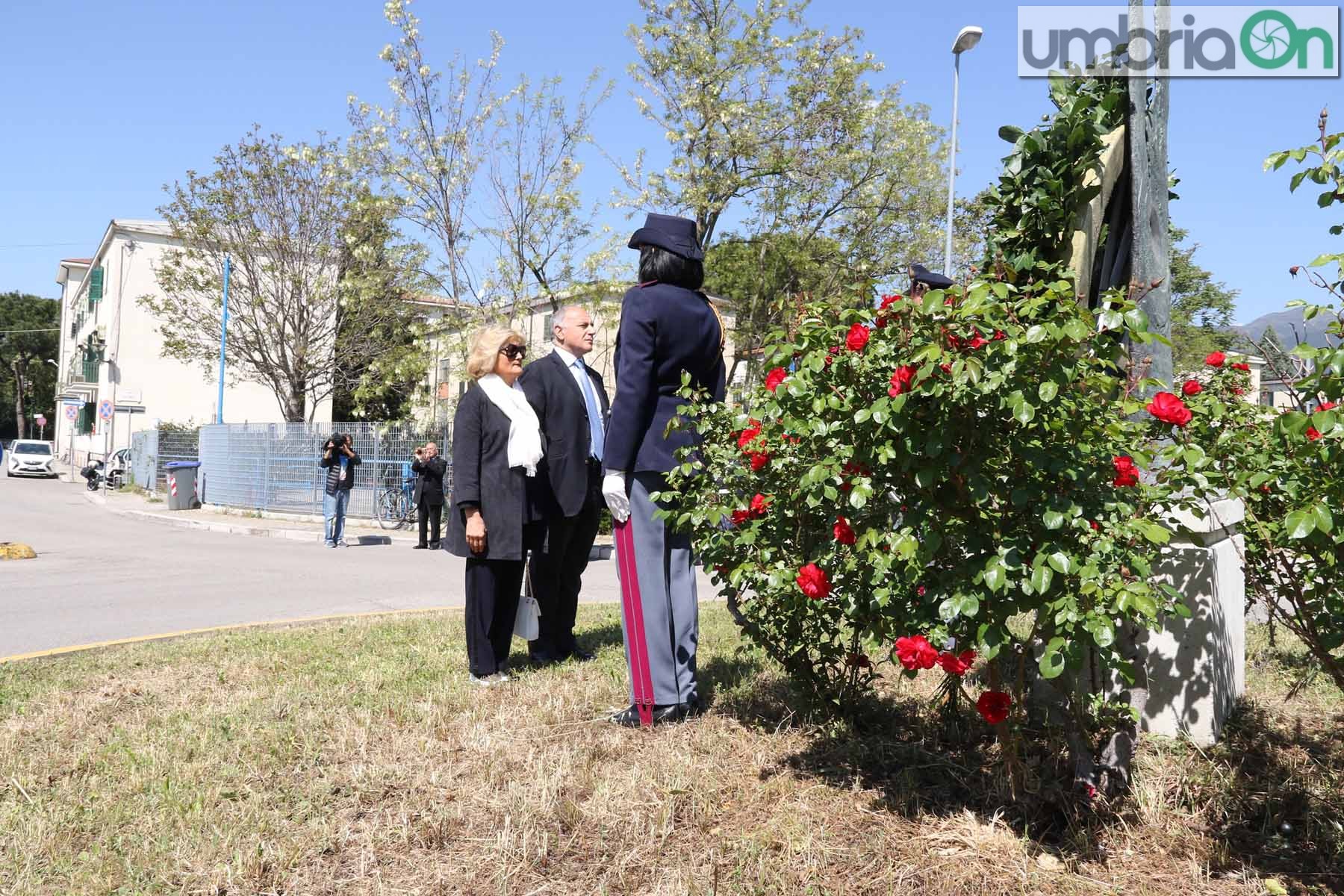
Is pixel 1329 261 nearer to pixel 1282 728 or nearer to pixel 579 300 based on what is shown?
pixel 1282 728

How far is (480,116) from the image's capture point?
722 inches

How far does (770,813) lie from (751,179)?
16733 mm

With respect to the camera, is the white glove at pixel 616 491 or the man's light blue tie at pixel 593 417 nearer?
the white glove at pixel 616 491

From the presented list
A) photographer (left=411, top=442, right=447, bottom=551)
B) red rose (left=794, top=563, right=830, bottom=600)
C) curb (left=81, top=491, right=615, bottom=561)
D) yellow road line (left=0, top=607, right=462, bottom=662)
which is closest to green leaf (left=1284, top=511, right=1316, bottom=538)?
red rose (left=794, top=563, right=830, bottom=600)

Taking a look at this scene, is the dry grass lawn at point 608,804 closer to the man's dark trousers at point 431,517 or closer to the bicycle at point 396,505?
the man's dark trousers at point 431,517

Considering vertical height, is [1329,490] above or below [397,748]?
above

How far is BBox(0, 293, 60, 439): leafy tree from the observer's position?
74.8 meters

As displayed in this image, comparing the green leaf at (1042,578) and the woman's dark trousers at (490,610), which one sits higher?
the green leaf at (1042,578)

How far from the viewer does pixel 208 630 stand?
23.3ft

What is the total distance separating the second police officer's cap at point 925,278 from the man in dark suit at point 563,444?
1803mm

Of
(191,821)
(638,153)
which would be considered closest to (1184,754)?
(191,821)

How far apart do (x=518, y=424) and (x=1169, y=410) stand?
10.7 feet

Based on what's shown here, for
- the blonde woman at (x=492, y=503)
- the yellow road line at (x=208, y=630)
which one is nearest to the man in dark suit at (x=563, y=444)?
the blonde woman at (x=492, y=503)

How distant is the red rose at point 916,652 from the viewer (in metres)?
2.59
